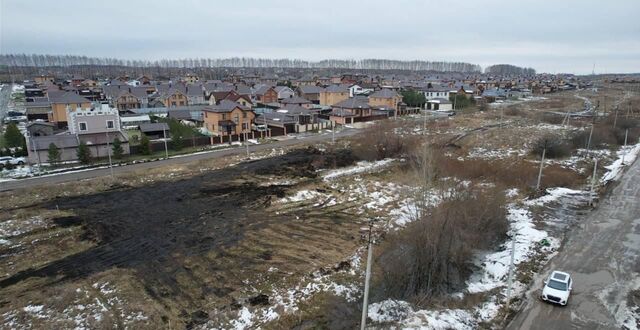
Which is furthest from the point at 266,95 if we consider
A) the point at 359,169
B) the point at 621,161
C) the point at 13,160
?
the point at 621,161

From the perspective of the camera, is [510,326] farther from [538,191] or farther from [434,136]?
[434,136]

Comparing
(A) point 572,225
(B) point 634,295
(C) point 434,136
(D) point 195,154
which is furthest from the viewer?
(C) point 434,136

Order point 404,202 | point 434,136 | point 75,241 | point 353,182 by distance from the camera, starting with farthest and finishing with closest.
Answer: point 434,136 < point 353,182 < point 404,202 < point 75,241

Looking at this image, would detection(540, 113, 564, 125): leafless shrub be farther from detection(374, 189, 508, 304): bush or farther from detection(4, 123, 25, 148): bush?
detection(4, 123, 25, 148): bush

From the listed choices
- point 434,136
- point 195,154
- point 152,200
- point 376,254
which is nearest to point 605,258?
point 376,254

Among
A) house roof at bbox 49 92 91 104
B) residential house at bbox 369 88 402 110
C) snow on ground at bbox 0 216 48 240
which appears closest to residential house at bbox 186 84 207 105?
house roof at bbox 49 92 91 104

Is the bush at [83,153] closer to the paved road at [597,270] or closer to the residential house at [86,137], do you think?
the residential house at [86,137]

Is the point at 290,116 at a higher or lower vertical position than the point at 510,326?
higher

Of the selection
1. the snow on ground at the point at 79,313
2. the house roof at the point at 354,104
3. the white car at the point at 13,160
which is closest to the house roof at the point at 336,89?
the house roof at the point at 354,104
